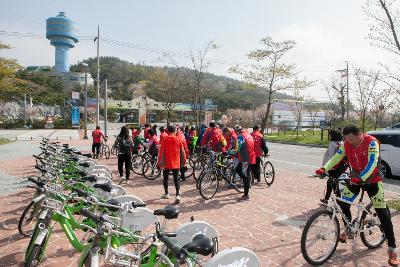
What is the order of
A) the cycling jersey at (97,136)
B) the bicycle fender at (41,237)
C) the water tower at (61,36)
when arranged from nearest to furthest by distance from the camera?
the bicycle fender at (41,237), the cycling jersey at (97,136), the water tower at (61,36)

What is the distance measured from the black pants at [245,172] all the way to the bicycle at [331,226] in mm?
3425

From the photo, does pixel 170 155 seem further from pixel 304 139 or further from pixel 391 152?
pixel 304 139

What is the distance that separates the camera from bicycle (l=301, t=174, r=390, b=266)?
435cm

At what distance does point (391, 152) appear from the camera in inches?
472

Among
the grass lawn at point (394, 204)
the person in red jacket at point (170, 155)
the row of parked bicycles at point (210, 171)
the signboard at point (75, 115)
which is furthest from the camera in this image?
the signboard at point (75, 115)

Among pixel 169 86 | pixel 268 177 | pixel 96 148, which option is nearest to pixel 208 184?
pixel 268 177

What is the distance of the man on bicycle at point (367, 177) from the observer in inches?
173

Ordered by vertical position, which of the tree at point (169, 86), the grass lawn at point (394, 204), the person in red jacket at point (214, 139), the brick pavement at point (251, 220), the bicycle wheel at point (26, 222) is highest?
the tree at point (169, 86)

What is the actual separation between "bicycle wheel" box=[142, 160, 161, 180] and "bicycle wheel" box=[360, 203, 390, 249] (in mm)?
7110

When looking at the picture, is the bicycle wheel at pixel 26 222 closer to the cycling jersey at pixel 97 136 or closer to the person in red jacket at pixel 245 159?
the person in red jacket at pixel 245 159

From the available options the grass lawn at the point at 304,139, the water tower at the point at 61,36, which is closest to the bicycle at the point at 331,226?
the grass lawn at the point at 304,139

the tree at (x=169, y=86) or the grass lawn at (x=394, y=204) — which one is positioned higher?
the tree at (x=169, y=86)

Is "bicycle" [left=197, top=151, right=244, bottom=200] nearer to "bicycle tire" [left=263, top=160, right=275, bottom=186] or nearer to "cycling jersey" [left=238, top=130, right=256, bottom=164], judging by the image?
"cycling jersey" [left=238, top=130, right=256, bottom=164]

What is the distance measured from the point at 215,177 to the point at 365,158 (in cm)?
426
